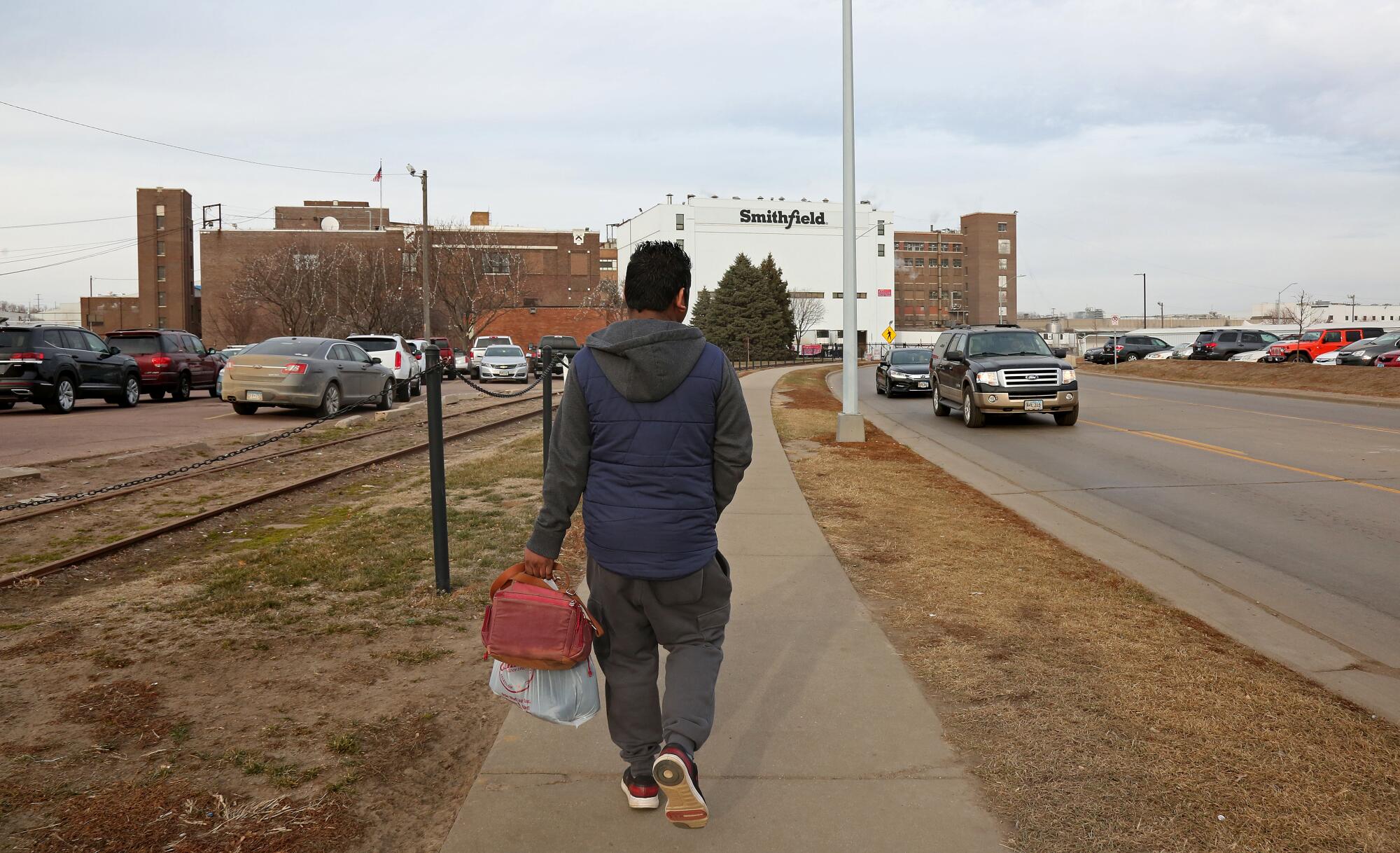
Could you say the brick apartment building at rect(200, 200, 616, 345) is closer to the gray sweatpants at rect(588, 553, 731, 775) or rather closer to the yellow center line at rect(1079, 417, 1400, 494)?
the yellow center line at rect(1079, 417, 1400, 494)

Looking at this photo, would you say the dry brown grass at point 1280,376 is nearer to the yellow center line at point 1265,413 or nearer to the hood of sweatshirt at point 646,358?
the yellow center line at point 1265,413

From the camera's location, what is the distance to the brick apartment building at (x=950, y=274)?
150625 millimetres

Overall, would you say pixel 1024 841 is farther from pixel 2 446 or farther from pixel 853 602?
pixel 2 446

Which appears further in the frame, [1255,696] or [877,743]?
[1255,696]

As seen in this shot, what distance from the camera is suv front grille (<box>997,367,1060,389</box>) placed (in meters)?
18.3

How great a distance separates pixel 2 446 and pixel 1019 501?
44.3 ft

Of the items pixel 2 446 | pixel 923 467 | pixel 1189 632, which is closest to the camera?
pixel 1189 632

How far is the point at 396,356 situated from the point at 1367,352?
3341 cm

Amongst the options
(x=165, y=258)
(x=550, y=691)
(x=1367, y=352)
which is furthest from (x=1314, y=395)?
(x=165, y=258)

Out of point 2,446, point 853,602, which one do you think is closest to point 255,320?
point 2,446

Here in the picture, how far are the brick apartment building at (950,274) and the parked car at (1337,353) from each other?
106 m

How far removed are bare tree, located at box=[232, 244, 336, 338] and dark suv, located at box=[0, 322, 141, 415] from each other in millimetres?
42264

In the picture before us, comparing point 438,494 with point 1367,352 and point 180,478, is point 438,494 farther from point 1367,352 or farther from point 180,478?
point 1367,352

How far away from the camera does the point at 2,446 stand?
47.0ft
